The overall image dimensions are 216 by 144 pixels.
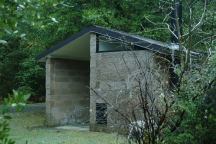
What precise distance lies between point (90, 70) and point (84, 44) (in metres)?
1.50

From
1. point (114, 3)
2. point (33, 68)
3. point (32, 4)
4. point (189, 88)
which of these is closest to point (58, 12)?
point (114, 3)

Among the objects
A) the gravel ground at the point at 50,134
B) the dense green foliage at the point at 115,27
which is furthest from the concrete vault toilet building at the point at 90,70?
the dense green foliage at the point at 115,27

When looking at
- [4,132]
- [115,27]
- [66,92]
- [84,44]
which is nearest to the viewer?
[4,132]

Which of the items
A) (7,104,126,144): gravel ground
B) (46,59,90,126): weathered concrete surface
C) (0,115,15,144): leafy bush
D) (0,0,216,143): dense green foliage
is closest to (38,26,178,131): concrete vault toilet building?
(46,59,90,126): weathered concrete surface

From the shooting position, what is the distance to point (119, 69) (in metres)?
→ 14.9

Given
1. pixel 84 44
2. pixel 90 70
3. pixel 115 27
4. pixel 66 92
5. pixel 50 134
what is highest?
pixel 115 27

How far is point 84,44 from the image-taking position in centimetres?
1683

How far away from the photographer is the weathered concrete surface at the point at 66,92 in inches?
677

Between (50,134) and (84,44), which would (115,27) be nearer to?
(84,44)

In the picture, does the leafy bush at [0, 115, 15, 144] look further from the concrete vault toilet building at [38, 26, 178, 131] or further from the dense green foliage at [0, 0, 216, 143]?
the concrete vault toilet building at [38, 26, 178, 131]

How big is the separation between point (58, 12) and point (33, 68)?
913 centimetres

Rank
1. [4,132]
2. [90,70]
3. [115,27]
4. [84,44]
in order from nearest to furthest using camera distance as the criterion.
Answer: [4,132]
[90,70]
[84,44]
[115,27]

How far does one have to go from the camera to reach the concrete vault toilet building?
14.2m

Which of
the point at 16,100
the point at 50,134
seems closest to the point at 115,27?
the point at 50,134
